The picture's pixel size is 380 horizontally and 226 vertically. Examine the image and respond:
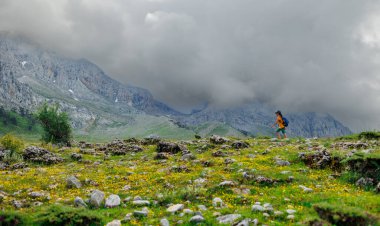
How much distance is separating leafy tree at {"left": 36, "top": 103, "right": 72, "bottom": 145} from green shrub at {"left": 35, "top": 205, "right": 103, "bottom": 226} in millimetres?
43571

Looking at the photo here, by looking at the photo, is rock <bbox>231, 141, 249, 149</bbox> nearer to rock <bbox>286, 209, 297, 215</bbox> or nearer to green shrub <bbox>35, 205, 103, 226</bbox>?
rock <bbox>286, 209, 297, 215</bbox>

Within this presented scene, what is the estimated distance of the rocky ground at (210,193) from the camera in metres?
11.3

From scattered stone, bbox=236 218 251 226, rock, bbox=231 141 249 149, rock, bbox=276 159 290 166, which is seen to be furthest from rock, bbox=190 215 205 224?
rock, bbox=231 141 249 149

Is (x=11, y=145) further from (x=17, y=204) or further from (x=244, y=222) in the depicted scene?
(x=244, y=222)

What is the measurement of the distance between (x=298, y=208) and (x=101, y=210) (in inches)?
313

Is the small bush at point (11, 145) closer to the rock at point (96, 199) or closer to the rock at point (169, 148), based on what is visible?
the rock at point (169, 148)

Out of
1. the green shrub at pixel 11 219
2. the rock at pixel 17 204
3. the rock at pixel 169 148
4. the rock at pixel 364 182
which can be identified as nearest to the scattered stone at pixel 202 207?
the green shrub at pixel 11 219

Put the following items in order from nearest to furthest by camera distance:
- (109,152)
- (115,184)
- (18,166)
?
(115,184)
(18,166)
(109,152)

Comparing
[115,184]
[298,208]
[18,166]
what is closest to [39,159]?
[18,166]

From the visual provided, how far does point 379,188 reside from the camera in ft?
45.8

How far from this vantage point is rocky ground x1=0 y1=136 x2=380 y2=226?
1134 cm

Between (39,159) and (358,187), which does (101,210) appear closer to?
(358,187)

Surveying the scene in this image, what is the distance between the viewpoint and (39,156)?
31.1 meters

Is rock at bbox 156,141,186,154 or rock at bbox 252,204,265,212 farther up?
rock at bbox 156,141,186,154
